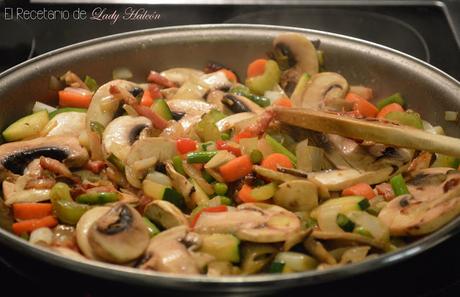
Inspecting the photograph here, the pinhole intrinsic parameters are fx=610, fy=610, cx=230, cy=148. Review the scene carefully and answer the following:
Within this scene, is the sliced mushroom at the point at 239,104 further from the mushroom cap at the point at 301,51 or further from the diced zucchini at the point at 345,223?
the diced zucchini at the point at 345,223

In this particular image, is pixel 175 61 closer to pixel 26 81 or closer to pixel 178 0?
pixel 178 0

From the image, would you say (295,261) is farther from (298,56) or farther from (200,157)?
(298,56)

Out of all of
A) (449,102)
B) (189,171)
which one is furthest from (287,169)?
(449,102)

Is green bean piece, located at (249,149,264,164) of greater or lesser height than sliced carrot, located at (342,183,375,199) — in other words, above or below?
above

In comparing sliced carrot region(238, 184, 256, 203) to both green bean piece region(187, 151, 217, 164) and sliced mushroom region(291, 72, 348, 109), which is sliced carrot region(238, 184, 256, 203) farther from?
sliced mushroom region(291, 72, 348, 109)

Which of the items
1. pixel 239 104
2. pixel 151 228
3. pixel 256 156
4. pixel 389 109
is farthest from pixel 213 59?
pixel 151 228

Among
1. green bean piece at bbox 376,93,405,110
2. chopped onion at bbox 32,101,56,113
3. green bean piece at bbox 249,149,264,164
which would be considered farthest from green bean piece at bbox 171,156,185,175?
green bean piece at bbox 376,93,405,110
